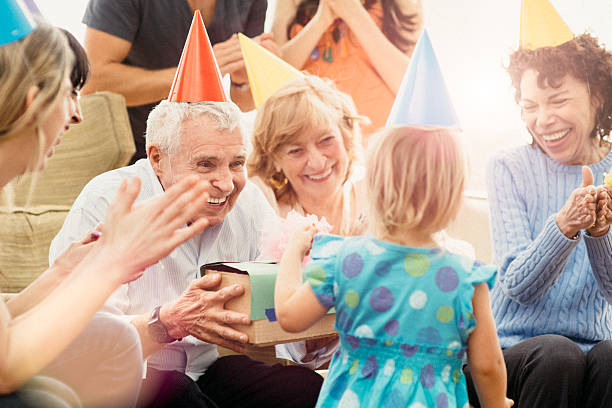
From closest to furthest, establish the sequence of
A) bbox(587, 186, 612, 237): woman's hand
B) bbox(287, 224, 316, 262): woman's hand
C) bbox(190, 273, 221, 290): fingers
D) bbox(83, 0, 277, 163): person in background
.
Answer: bbox(287, 224, 316, 262): woman's hand, bbox(190, 273, 221, 290): fingers, bbox(587, 186, 612, 237): woman's hand, bbox(83, 0, 277, 163): person in background

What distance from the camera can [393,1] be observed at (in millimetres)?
2744

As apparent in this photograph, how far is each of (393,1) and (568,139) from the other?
1.09 meters

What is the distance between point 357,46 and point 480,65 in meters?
0.71

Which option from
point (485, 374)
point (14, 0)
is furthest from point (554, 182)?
point (14, 0)

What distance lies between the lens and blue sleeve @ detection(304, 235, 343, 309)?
3.88 ft

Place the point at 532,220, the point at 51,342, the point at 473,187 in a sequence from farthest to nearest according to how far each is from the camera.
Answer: the point at 473,187 → the point at 532,220 → the point at 51,342

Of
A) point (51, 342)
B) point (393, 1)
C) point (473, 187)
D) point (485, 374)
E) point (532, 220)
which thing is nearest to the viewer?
point (51, 342)

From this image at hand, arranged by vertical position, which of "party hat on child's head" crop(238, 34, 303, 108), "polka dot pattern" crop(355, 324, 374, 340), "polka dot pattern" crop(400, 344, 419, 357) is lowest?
"polka dot pattern" crop(400, 344, 419, 357)

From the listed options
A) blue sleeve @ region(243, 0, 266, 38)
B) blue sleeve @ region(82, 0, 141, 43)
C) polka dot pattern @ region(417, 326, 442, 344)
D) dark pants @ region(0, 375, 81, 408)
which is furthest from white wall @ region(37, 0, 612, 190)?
dark pants @ region(0, 375, 81, 408)

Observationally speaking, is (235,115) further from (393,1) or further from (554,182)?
(393,1)

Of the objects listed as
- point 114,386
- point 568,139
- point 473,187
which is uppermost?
point 114,386

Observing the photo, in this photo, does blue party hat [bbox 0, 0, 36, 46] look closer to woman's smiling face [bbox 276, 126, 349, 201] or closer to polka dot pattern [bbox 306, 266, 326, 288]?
polka dot pattern [bbox 306, 266, 326, 288]

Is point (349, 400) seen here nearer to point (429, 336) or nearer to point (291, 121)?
point (429, 336)

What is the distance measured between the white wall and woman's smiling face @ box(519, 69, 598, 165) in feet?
3.56
